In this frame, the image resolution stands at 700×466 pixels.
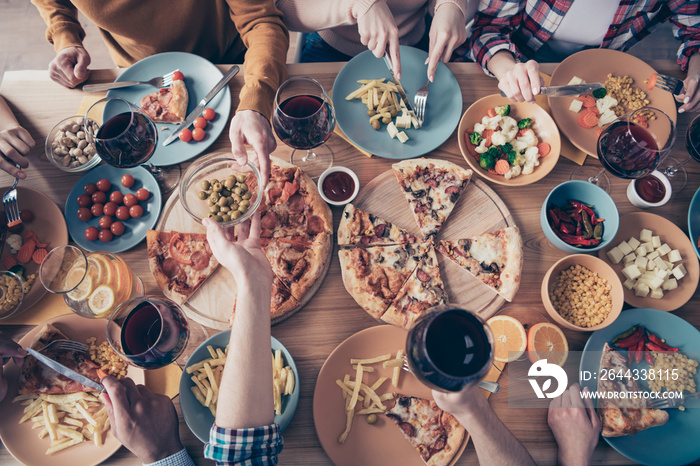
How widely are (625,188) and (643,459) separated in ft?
5.20

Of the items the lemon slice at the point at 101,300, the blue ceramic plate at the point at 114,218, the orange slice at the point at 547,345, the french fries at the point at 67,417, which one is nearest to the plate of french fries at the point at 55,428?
the french fries at the point at 67,417

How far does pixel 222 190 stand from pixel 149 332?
87 centimetres

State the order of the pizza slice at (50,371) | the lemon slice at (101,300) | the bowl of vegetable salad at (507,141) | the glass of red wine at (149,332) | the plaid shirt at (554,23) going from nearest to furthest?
the glass of red wine at (149,332), the pizza slice at (50,371), the lemon slice at (101,300), the bowl of vegetable salad at (507,141), the plaid shirt at (554,23)

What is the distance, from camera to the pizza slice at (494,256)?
237 centimetres

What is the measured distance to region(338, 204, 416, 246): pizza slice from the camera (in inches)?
96.5

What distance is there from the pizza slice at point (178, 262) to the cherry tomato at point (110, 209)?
29cm

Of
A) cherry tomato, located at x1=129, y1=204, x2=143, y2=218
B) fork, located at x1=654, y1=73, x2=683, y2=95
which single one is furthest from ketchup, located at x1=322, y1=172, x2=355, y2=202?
fork, located at x1=654, y1=73, x2=683, y2=95

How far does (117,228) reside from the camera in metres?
2.39

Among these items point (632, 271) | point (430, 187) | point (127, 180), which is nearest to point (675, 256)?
point (632, 271)

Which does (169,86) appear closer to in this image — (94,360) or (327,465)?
(94,360)

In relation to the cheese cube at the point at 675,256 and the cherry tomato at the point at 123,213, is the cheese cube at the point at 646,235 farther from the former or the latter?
the cherry tomato at the point at 123,213

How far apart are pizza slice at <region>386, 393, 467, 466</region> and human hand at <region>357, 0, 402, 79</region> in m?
2.03

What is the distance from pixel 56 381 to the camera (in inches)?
83.0

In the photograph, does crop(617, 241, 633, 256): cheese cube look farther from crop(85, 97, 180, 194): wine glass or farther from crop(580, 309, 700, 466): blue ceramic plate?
crop(85, 97, 180, 194): wine glass
